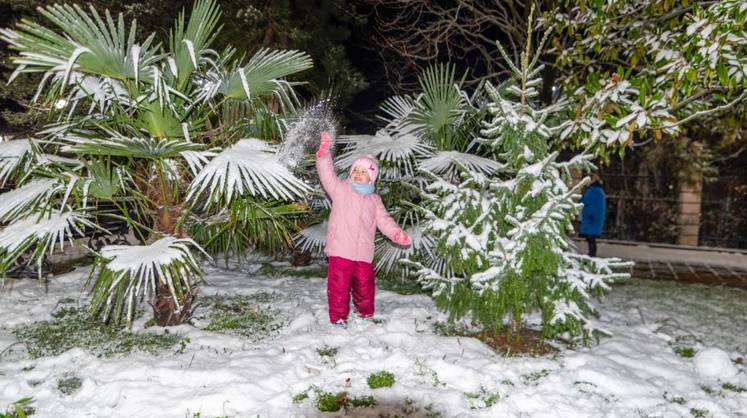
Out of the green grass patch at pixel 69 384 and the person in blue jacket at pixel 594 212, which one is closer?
the green grass patch at pixel 69 384

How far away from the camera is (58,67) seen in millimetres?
3246

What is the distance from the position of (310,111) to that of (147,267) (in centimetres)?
287

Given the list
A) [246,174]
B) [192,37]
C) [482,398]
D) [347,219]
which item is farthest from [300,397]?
[192,37]

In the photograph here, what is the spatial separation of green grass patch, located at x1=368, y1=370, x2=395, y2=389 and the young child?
948 mm

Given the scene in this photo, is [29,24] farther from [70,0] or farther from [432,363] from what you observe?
[70,0]

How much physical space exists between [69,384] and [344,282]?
6.85 feet

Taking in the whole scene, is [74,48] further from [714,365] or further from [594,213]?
[594,213]

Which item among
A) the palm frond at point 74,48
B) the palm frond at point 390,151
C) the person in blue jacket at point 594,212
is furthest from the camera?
the person in blue jacket at point 594,212

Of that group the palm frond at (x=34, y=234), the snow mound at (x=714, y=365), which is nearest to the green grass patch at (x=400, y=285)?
the snow mound at (x=714, y=365)

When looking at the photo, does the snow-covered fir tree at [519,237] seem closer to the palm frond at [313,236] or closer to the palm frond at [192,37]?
the palm frond at [192,37]

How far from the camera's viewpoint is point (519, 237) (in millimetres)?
3840

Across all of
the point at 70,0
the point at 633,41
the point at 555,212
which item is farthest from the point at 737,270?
the point at 70,0

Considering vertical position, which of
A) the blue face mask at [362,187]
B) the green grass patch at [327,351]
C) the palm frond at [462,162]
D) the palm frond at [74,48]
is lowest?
the green grass patch at [327,351]

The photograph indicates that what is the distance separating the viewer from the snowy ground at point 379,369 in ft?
10.6
